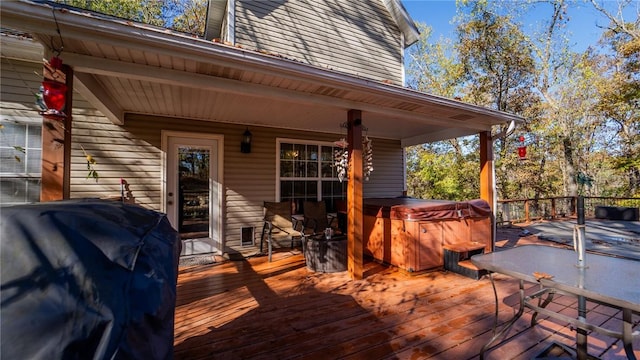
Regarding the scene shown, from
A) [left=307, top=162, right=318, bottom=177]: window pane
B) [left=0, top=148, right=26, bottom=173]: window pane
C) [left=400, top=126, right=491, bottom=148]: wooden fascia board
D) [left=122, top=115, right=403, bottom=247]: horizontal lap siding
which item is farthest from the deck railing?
[left=0, top=148, right=26, bottom=173]: window pane

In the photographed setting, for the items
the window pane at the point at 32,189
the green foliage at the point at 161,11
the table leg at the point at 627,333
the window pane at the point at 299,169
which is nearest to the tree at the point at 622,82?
the window pane at the point at 299,169

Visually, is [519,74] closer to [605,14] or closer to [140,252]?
[605,14]

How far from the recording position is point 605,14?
412 inches

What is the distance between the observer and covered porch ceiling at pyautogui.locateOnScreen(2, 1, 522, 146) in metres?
2.10

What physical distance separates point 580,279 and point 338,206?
13.9 ft

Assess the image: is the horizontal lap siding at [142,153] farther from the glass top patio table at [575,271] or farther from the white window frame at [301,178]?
the glass top patio table at [575,271]

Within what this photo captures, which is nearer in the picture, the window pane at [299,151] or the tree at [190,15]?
the window pane at [299,151]

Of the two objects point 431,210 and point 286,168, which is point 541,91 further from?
point 286,168

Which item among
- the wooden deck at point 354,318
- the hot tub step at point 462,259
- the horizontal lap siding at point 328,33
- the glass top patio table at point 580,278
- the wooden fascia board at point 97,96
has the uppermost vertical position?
the horizontal lap siding at point 328,33

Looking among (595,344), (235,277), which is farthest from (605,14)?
(235,277)

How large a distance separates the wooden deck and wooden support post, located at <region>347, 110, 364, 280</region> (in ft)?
0.92

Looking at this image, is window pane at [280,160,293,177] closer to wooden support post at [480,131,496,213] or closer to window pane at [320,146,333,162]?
window pane at [320,146,333,162]

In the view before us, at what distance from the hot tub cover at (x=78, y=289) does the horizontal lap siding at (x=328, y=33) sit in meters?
4.49

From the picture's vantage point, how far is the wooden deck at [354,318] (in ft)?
7.19
